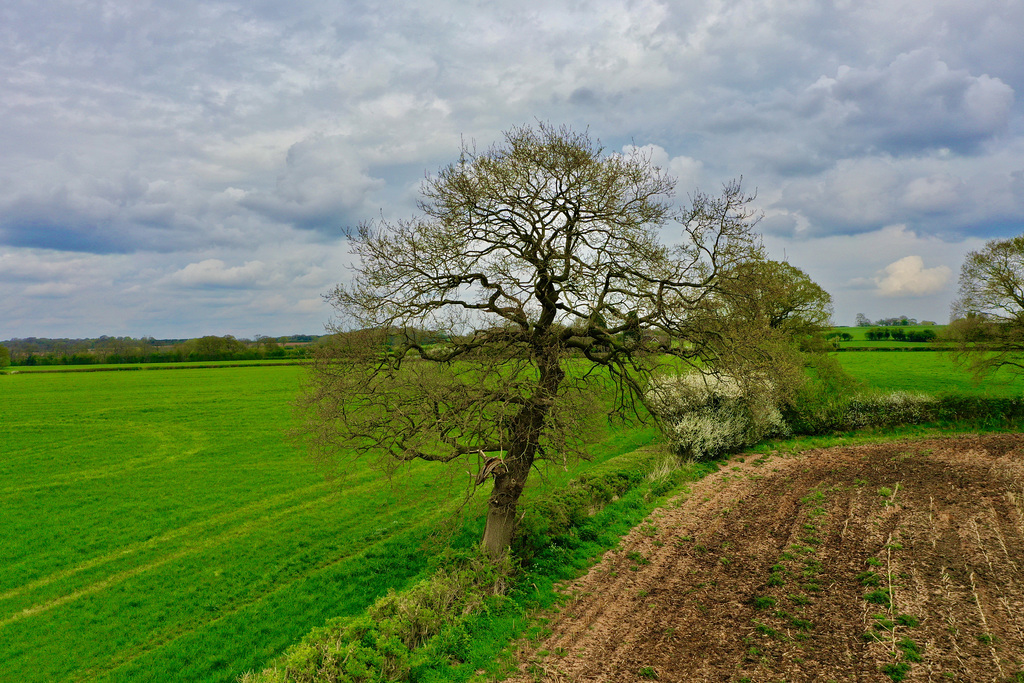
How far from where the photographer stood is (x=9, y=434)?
113 feet

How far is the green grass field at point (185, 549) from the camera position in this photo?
11312 millimetres

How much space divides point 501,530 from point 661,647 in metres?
4.62

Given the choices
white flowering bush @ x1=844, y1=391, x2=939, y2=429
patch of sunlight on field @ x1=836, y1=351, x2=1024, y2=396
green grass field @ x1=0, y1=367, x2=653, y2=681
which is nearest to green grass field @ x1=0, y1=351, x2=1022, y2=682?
green grass field @ x1=0, y1=367, x2=653, y2=681

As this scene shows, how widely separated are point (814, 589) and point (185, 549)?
737 inches

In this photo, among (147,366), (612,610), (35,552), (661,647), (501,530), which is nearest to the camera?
(661,647)

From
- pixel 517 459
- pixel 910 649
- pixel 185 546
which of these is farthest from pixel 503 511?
pixel 185 546

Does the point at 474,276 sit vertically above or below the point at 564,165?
below

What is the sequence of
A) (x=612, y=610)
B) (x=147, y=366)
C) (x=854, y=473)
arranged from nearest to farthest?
(x=612, y=610), (x=854, y=473), (x=147, y=366)

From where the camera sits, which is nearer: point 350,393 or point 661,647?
point 661,647

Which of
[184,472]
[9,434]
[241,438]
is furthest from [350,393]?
[9,434]

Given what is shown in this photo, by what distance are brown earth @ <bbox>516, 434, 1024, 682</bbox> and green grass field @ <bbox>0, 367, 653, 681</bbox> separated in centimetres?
473

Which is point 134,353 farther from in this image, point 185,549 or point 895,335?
point 895,335

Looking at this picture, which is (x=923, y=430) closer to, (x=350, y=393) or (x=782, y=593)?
(x=782, y=593)

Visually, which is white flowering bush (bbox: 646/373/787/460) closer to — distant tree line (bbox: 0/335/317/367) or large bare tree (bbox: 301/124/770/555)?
large bare tree (bbox: 301/124/770/555)
